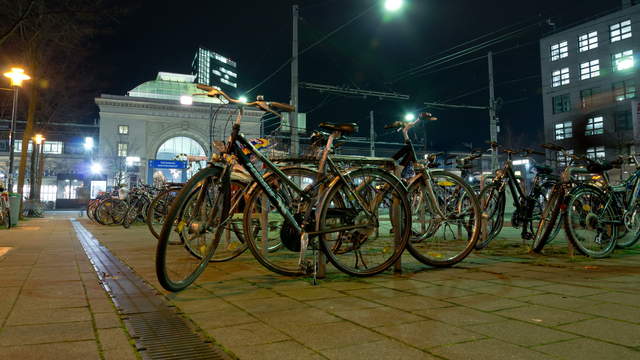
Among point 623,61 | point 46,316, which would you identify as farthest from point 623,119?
point 46,316

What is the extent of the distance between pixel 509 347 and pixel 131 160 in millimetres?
47735

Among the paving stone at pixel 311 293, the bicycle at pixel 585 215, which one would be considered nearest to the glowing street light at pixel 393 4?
the bicycle at pixel 585 215

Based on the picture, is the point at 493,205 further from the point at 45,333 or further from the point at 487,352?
the point at 45,333

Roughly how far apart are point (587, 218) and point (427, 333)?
12.4 ft

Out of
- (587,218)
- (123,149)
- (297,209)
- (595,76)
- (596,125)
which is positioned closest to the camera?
(297,209)

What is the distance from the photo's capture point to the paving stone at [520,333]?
2.13 metres

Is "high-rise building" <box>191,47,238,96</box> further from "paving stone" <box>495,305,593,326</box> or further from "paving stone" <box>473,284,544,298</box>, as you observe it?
"paving stone" <box>495,305,593,326</box>

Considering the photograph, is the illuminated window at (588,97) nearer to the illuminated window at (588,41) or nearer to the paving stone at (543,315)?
the illuminated window at (588,41)

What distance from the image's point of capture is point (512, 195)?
238 inches

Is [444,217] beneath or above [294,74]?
beneath

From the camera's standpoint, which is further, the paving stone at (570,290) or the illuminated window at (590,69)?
the illuminated window at (590,69)

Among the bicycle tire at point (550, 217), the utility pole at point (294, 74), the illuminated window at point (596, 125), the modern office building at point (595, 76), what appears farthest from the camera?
the illuminated window at point (596, 125)

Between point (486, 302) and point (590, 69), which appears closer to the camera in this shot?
point (486, 302)

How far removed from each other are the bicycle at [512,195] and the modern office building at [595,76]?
1246 inches
